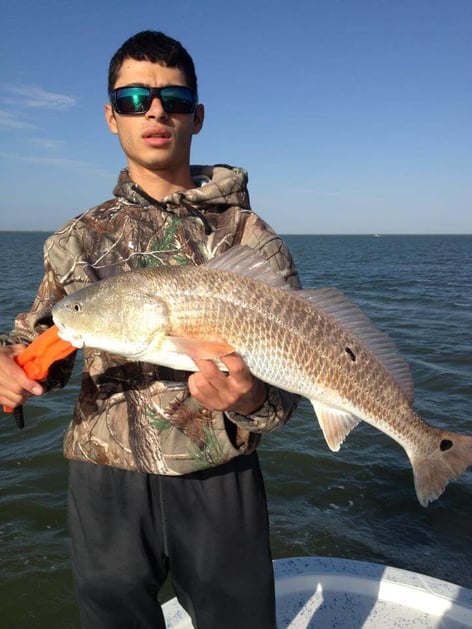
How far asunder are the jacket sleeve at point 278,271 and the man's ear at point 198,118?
0.75 meters

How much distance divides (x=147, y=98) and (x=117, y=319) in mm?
1373

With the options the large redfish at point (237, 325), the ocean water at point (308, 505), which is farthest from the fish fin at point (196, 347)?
the ocean water at point (308, 505)

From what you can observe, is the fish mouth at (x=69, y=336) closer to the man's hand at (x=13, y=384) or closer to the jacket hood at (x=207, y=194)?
the man's hand at (x=13, y=384)

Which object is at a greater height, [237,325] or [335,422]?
[237,325]

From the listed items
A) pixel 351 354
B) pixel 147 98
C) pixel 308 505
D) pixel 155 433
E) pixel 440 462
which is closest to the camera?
pixel 155 433

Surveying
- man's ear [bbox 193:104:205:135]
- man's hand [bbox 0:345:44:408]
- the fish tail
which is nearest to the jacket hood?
man's ear [bbox 193:104:205:135]

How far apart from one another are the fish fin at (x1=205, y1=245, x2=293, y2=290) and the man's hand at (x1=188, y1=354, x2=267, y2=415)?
487mm

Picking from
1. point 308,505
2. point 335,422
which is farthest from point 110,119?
point 308,505

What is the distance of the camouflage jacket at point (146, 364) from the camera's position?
2.94 metres

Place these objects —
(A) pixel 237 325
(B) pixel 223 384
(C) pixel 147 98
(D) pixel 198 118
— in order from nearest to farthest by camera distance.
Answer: (B) pixel 223 384 → (A) pixel 237 325 → (C) pixel 147 98 → (D) pixel 198 118

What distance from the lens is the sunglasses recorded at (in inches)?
125

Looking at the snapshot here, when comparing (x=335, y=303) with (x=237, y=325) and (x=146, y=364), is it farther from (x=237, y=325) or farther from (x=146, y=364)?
(x=146, y=364)

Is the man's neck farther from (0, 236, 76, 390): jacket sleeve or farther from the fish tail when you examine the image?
the fish tail

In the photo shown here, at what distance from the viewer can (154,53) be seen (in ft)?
10.6
